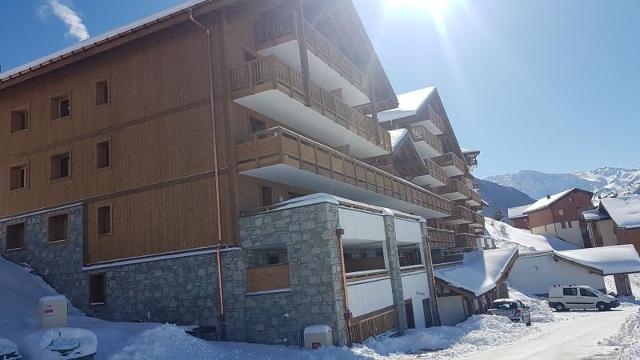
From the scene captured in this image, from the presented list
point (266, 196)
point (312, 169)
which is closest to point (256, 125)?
point (266, 196)

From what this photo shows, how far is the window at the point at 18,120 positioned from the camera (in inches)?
1010

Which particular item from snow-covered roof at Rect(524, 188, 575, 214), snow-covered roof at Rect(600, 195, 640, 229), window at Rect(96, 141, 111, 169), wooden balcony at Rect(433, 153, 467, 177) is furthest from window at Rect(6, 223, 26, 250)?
snow-covered roof at Rect(524, 188, 575, 214)

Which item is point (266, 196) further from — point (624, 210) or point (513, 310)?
point (624, 210)

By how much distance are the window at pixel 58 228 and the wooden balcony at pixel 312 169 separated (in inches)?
392

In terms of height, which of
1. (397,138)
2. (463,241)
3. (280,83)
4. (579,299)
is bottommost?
(579,299)

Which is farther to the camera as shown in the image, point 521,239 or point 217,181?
point 521,239

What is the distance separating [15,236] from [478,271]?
29436mm

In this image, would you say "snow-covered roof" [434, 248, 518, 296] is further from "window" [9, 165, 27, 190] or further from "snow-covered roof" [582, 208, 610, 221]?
"snow-covered roof" [582, 208, 610, 221]

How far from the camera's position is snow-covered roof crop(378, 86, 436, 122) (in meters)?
43.3

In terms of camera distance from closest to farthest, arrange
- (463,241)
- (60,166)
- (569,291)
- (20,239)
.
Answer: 1. (60,166)
2. (20,239)
3. (569,291)
4. (463,241)

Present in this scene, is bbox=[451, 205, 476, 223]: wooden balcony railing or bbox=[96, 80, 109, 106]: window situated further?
bbox=[451, 205, 476, 223]: wooden balcony railing

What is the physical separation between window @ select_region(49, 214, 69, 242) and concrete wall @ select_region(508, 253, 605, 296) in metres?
43.1

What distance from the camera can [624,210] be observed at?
73.9 metres

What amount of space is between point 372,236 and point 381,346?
5007 millimetres
